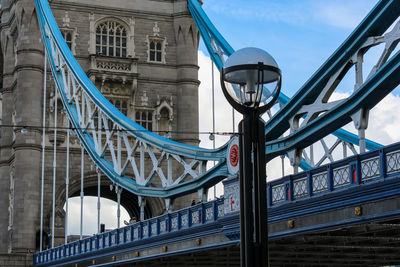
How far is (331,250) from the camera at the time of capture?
25.5 meters

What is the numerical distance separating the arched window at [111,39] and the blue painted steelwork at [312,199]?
2268 centimetres

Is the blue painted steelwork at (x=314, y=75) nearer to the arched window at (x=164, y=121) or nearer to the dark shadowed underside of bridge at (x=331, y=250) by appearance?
the dark shadowed underside of bridge at (x=331, y=250)

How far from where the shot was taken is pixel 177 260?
107ft

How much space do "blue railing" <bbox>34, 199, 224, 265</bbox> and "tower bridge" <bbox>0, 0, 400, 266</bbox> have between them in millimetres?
70

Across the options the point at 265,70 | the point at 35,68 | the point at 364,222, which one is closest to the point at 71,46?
the point at 35,68

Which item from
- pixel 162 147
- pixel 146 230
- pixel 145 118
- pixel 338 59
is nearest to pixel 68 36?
pixel 145 118

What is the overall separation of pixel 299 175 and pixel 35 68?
32.1m

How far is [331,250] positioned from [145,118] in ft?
88.1

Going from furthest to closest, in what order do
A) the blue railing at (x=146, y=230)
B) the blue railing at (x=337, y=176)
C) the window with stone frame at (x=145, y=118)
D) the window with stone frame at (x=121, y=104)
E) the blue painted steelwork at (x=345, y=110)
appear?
1. the window with stone frame at (x=145, y=118)
2. the window with stone frame at (x=121, y=104)
3. the blue railing at (x=146, y=230)
4. the blue painted steelwork at (x=345, y=110)
5. the blue railing at (x=337, y=176)

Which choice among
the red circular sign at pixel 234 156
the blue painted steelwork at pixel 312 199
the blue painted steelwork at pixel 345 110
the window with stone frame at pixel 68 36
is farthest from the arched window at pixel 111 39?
the blue painted steelwork at pixel 345 110

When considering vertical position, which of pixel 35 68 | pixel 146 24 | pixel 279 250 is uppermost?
pixel 146 24

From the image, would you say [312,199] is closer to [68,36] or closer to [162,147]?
[162,147]

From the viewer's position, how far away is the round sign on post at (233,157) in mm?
23328

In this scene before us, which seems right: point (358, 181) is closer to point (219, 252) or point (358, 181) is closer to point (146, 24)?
point (219, 252)
